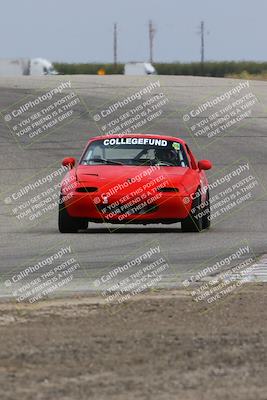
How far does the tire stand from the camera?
61.6 feet

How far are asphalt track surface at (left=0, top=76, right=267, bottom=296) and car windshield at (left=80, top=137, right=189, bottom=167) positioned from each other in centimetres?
95

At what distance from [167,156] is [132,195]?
1871mm

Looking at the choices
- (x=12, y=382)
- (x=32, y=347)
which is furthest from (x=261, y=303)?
(x=12, y=382)

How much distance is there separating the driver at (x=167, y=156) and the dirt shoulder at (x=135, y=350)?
28.6ft

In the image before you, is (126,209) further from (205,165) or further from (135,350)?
(135,350)

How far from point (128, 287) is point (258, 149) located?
2390 centimetres

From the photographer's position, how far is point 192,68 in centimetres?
12288

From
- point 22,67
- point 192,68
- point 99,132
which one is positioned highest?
point 99,132

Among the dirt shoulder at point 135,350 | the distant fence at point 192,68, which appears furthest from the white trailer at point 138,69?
the dirt shoulder at point 135,350

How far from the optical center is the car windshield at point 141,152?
19.8 metres

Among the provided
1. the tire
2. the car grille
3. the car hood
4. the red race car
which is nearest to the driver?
the red race car

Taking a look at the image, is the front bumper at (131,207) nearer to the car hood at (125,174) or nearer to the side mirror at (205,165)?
the car hood at (125,174)

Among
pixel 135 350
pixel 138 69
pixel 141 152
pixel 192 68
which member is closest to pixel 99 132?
pixel 141 152

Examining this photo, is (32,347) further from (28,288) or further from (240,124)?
(240,124)
